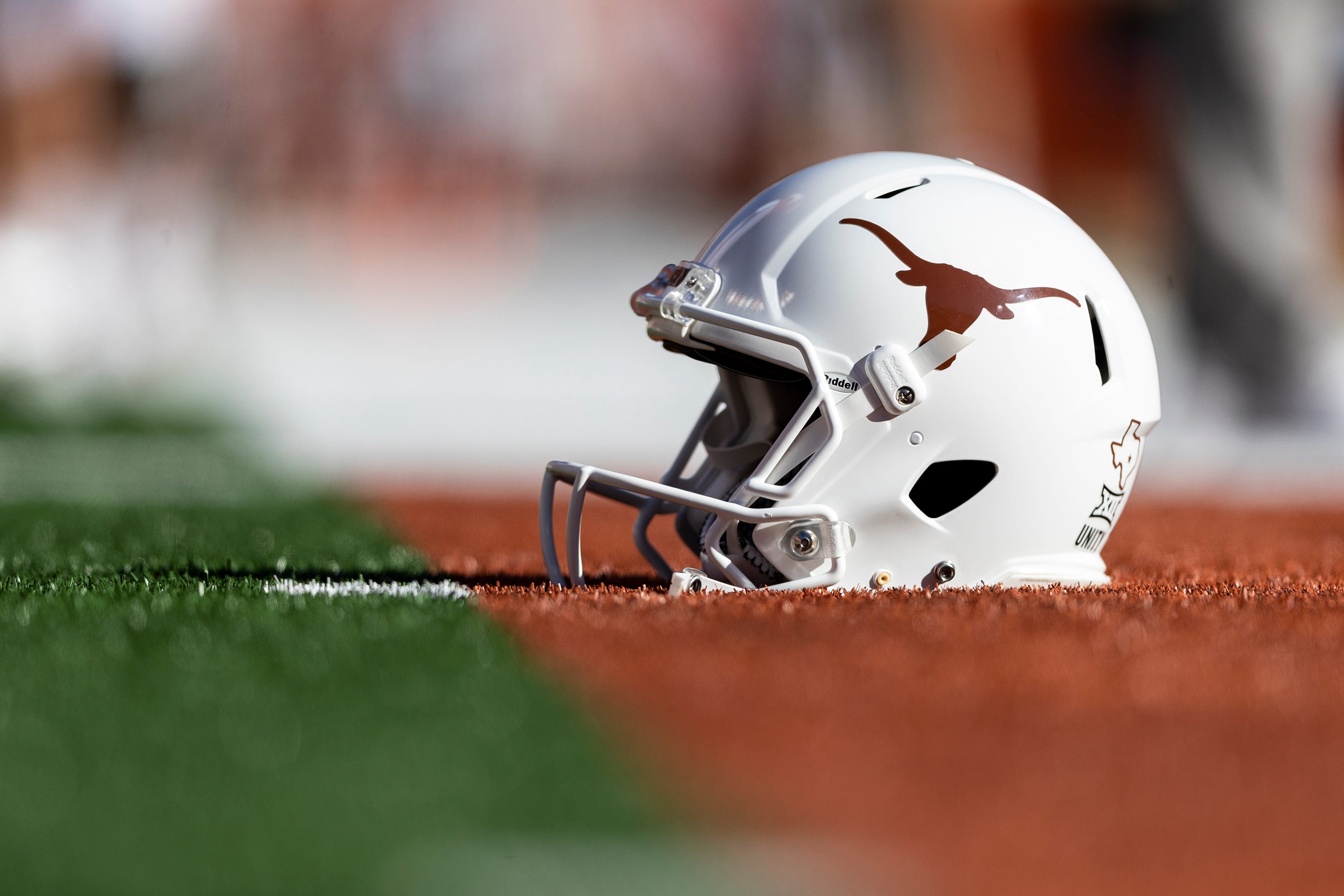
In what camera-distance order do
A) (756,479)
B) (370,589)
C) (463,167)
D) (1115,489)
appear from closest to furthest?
(756,479) < (1115,489) < (370,589) < (463,167)

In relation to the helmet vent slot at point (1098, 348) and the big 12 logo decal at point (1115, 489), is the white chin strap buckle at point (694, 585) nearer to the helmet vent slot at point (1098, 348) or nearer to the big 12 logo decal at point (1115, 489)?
the big 12 logo decal at point (1115, 489)

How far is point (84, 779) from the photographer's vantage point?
154cm

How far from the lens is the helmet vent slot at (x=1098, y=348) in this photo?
2736 mm

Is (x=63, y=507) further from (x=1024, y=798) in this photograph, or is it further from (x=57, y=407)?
(x=57, y=407)

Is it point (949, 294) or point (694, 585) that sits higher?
point (949, 294)

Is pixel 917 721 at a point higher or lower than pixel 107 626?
higher

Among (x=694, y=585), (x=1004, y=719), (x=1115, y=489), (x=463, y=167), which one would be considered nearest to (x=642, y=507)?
(x=694, y=585)

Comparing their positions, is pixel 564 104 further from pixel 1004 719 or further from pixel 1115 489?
pixel 1004 719

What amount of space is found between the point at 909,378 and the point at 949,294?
0.56ft

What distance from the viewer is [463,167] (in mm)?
19609

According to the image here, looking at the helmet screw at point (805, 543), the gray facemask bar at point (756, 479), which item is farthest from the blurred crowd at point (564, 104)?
the helmet screw at point (805, 543)

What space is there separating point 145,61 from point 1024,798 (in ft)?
48.6

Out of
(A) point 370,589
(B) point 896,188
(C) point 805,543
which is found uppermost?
(B) point 896,188

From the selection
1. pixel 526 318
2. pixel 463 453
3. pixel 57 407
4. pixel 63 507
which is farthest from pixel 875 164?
pixel 526 318
